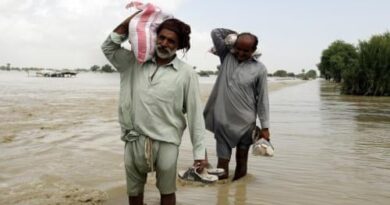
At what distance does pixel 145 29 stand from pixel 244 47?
6.27 feet

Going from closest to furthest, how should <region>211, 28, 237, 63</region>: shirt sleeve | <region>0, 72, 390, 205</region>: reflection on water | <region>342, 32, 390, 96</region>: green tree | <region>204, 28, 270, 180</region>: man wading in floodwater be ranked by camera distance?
<region>0, 72, 390, 205</region>: reflection on water → <region>204, 28, 270, 180</region>: man wading in floodwater → <region>211, 28, 237, 63</region>: shirt sleeve → <region>342, 32, 390, 96</region>: green tree

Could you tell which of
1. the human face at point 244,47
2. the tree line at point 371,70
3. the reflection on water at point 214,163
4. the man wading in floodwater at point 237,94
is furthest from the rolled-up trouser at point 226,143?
the tree line at point 371,70

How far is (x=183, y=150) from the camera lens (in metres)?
7.52

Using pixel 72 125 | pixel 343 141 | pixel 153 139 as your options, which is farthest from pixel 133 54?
pixel 72 125

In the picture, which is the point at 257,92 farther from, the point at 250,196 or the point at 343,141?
the point at 343,141

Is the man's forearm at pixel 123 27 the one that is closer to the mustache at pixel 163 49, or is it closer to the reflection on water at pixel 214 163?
the mustache at pixel 163 49

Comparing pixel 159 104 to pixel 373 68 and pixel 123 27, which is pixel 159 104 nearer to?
pixel 123 27

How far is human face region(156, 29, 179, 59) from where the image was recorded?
3.06m

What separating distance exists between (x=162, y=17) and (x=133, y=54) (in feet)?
0.99

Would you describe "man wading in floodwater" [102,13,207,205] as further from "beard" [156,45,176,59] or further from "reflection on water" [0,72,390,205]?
"reflection on water" [0,72,390,205]

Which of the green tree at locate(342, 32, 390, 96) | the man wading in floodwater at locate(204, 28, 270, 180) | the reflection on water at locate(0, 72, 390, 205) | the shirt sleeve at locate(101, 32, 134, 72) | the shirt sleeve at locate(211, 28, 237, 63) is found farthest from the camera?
the green tree at locate(342, 32, 390, 96)

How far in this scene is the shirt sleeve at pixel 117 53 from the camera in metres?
3.15

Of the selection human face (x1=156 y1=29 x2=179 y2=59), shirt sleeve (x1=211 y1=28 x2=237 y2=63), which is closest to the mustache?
human face (x1=156 y1=29 x2=179 y2=59)

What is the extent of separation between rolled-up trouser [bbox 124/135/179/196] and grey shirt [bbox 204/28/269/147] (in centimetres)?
181
